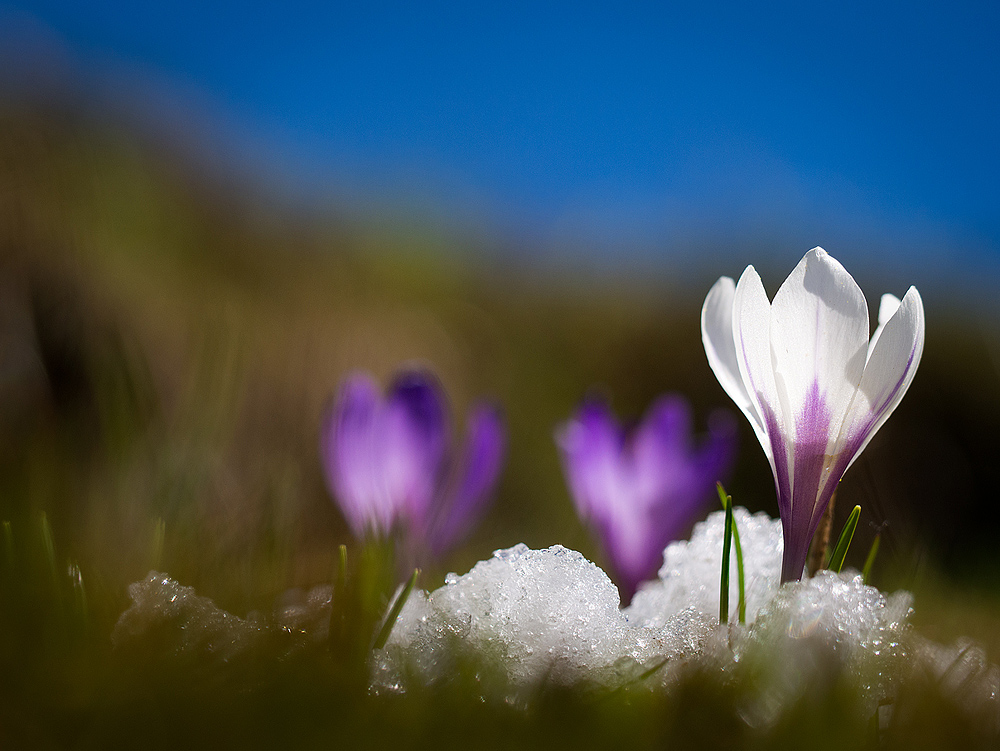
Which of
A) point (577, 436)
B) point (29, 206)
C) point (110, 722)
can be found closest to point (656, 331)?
point (29, 206)

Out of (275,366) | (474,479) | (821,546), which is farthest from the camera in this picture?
(275,366)

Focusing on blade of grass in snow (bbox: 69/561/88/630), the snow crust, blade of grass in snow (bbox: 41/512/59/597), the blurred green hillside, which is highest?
the blurred green hillside

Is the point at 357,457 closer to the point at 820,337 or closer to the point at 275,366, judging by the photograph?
the point at 820,337

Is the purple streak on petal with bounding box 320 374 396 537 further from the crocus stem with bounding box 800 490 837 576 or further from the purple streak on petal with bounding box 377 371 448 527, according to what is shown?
the crocus stem with bounding box 800 490 837 576

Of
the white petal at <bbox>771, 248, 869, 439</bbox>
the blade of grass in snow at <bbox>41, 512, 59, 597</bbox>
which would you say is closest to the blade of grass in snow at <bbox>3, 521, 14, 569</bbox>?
the blade of grass in snow at <bbox>41, 512, 59, 597</bbox>

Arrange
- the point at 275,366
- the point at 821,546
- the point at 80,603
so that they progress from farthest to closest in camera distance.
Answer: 1. the point at 275,366
2. the point at 821,546
3. the point at 80,603

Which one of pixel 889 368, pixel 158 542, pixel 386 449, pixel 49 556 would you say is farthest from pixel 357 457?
pixel 889 368
